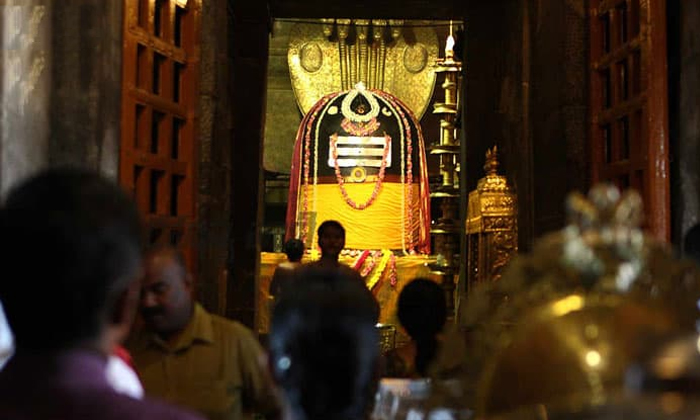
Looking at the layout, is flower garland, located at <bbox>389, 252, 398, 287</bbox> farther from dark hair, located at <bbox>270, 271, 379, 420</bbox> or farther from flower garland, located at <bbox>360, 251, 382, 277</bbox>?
dark hair, located at <bbox>270, 271, 379, 420</bbox>

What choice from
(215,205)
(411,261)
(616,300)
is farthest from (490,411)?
(411,261)

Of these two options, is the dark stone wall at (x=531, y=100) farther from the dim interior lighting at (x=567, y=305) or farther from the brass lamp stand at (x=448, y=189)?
the dim interior lighting at (x=567, y=305)

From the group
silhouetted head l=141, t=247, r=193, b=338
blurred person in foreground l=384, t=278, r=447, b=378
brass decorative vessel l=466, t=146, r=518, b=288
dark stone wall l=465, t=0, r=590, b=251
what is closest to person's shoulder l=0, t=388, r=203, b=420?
silhouetted head l=141, t=247, r=193, b=338

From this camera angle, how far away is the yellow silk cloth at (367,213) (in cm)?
1350

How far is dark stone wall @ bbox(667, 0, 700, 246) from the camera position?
461 cm

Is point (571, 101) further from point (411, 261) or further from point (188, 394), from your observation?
point (411, 261)

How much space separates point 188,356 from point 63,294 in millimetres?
1899

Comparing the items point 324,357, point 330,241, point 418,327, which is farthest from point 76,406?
point 330,241

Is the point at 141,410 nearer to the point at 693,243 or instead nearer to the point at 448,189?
the point at 693,243

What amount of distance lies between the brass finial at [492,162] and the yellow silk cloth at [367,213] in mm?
5188

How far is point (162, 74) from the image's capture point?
6051mm

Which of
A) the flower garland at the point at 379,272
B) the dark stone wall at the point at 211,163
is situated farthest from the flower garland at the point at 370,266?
the dark stone wall at the point at 211,163

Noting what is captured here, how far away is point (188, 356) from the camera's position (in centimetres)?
305

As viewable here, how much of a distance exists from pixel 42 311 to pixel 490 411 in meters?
0.56
